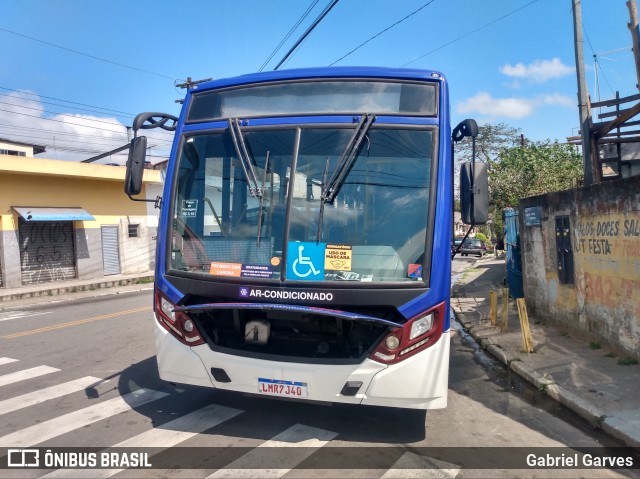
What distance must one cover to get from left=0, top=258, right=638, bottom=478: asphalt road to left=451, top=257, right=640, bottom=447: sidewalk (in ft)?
0.65

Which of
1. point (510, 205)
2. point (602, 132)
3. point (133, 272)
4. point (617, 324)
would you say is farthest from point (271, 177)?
point (133, 272)

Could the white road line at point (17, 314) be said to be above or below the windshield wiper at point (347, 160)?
below

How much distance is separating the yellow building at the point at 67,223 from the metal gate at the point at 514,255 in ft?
52.3

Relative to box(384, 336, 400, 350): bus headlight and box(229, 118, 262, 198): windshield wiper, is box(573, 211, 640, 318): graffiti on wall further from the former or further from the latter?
box(229, 118, 262, 198): windshield wiper

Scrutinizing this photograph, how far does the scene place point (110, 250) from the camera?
22031 millimetres

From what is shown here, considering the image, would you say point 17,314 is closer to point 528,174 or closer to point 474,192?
point 474,192

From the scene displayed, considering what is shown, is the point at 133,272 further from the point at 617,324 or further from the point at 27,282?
the point at 617,324

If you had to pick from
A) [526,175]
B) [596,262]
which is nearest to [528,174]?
[526,175]

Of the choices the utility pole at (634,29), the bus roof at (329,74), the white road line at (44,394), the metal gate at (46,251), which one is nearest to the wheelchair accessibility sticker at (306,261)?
the bus roof at (329,74)

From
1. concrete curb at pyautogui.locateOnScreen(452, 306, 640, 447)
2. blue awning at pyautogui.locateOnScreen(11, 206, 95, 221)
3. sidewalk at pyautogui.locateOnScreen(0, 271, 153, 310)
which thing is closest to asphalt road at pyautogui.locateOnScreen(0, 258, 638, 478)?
concrete curb at pyautogui.locateOnScreen(452, 306, 640, 447)

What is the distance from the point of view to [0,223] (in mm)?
17656

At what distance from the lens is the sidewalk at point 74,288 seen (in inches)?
645

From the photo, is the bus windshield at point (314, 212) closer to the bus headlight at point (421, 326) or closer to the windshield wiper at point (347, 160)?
the windshield wiper at point (347, 160)

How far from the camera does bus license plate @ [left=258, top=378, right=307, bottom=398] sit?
4.00 metres
